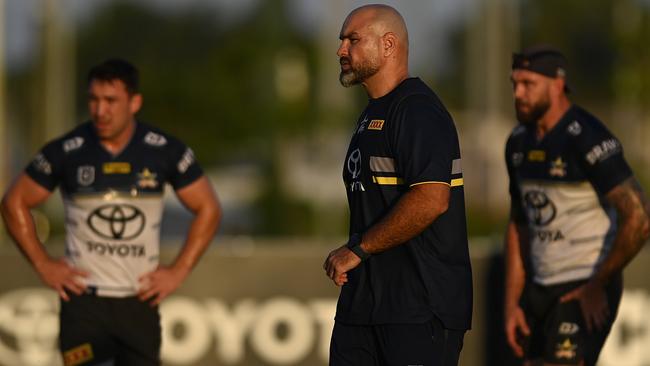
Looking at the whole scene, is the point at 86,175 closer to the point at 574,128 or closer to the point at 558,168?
the point at 558,168

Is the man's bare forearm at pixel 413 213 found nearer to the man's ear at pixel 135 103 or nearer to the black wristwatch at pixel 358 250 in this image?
the black wristwatch at pixel 358 250

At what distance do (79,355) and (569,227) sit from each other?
3.04 meters

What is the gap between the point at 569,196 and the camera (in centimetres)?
827

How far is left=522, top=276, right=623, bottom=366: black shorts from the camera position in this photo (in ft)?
27.3

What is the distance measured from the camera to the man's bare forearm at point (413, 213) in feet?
20.3

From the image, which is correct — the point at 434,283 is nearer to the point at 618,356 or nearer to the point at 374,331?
the point at 374,331

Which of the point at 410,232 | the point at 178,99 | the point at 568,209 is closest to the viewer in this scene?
the point at 410,232

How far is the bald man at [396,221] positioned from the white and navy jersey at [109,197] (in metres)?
2.17

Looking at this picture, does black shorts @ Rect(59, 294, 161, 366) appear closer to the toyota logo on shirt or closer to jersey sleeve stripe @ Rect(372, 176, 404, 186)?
the toyota logo on shirt

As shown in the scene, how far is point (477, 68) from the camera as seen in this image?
5141 cm

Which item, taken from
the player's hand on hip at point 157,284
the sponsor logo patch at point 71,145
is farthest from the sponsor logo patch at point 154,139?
the player's hand on hip at point 157,284

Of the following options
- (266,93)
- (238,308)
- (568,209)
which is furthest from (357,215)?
(266,93)

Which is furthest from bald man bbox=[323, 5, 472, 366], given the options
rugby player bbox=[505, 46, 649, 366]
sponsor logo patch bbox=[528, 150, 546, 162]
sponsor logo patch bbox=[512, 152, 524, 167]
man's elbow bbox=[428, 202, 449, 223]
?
sponsor logo patch bbox=[512, 152, 524, 167]

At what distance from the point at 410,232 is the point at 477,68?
45.7 m
